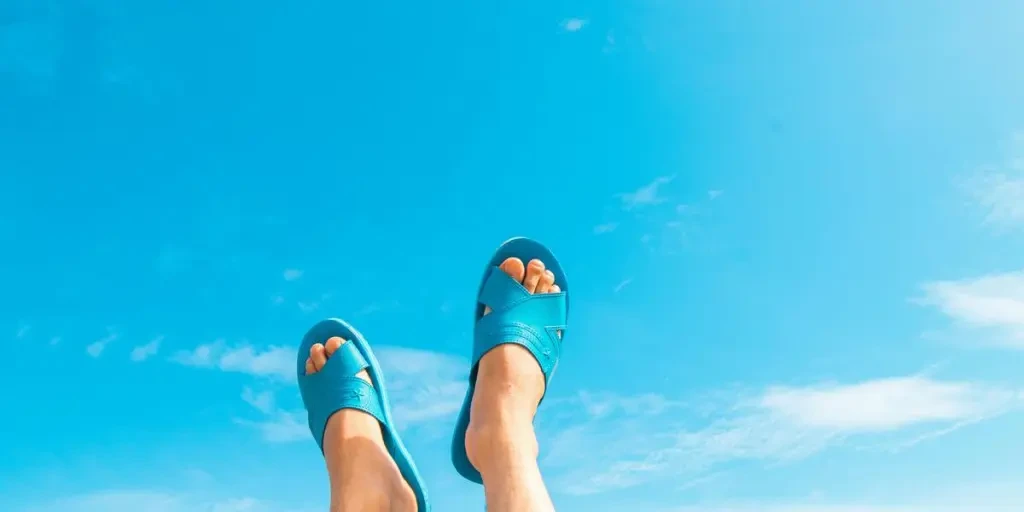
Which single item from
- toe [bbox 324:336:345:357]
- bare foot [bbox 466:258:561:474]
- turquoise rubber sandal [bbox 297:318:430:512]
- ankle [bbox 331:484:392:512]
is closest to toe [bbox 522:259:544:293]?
bare foot [bbox 466:258:561:474]

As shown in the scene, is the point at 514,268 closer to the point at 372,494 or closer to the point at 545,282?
the point at 545,282

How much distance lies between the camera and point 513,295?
3318mm

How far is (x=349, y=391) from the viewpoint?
3.38 m

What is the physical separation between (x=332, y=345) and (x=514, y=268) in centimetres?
98

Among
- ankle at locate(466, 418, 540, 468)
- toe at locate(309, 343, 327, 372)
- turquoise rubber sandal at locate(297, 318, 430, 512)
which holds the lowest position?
ankle at locate(466, 418, 540, 468)

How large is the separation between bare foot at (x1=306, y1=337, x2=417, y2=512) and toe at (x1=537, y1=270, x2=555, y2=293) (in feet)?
3.14

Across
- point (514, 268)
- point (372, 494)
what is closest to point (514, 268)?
point (514, 268)

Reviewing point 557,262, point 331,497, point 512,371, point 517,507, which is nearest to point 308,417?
point 331,497

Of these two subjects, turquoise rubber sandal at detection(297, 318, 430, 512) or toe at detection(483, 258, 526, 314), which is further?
toe at detection(483, 258, 526, 314)

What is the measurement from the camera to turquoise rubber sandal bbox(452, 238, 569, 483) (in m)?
2.94

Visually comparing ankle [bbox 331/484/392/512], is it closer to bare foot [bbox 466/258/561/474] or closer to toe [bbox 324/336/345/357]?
bare foot [bbox 466/258/561/474]

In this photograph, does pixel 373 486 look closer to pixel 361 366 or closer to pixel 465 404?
pixel 465 404

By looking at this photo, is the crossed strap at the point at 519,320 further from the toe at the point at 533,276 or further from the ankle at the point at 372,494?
the ankle at the point at 372,494

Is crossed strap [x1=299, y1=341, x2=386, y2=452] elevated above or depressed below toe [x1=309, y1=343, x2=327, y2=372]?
below
